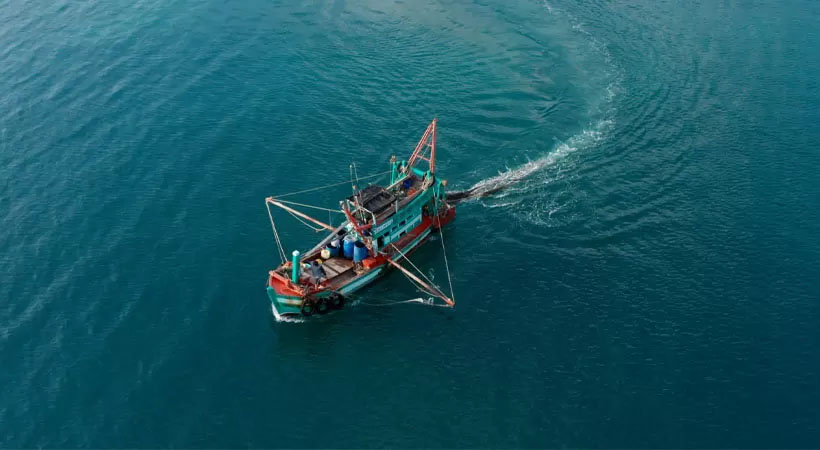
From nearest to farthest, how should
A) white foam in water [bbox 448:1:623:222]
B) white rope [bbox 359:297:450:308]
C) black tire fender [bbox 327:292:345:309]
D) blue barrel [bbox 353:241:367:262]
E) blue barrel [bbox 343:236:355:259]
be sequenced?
1. black tire fender [bbox 327:292:345:309]
2. white rope [bbox 359:297:450:308]
3. blue barrel [bbox 353:241:367:262]
4. blue barrel [bbox 343:236:355:259]
5. white foam in water [bbox 448:1:623:222]

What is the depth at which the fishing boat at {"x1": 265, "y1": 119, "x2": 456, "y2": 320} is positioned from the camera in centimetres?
9512

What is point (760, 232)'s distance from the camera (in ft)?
357

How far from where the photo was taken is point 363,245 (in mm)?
102500

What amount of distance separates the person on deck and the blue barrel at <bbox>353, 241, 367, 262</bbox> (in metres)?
5.88

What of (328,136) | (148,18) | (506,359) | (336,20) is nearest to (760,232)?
(506,359)

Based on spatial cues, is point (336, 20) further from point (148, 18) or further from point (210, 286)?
→ point (210, 286)

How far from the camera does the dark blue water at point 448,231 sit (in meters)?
82.4

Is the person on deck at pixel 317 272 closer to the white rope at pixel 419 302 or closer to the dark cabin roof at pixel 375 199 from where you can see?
the white rope at pixel 419 302

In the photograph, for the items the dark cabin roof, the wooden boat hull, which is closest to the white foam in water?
the wooden boat hull

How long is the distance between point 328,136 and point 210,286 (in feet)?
156

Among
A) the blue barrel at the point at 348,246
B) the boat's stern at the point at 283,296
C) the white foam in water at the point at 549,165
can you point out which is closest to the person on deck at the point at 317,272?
the boat's stern at the point at 283,296

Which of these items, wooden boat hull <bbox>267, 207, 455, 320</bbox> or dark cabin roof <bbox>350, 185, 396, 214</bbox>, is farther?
dark cabin roof <bbox>350, 185, 396, 214</bbox>

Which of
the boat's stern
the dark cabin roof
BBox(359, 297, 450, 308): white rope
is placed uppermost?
the dark cabin roof

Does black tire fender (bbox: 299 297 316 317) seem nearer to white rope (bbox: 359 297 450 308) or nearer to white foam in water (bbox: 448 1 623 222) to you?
white rope (bbox: 359 297 450 308)
